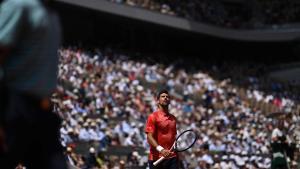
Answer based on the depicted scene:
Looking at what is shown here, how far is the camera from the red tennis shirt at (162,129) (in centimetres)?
1046

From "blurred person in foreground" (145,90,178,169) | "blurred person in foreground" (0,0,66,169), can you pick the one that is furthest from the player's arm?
"blurred person in foreground" (0,0,66,169)

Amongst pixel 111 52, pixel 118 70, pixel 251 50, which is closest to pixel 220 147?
pixel 118 70

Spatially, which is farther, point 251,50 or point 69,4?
point 251,50

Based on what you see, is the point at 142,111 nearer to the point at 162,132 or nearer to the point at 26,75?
the point at 162,132

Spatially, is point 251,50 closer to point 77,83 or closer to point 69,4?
point 69,4

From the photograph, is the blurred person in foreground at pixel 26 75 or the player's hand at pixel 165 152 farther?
the player's hand at pixel 165 152

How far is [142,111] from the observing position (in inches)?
965

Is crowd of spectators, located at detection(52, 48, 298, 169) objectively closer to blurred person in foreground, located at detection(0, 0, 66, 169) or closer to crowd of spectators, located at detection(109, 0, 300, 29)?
crowd of spectators, located at detection(109, 0, 300, 29)

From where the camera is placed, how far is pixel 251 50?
46.8 m

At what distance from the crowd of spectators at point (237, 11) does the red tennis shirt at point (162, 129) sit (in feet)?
100

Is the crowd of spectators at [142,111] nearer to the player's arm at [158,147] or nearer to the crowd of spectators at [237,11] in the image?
the player's arm at [158,147]

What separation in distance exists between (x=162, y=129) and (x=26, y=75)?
249 inches

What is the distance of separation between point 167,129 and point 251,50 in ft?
121

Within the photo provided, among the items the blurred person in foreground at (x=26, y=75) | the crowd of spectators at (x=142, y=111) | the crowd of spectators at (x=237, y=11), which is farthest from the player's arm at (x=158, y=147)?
the crowd of spectators at (x=237, y=11)
